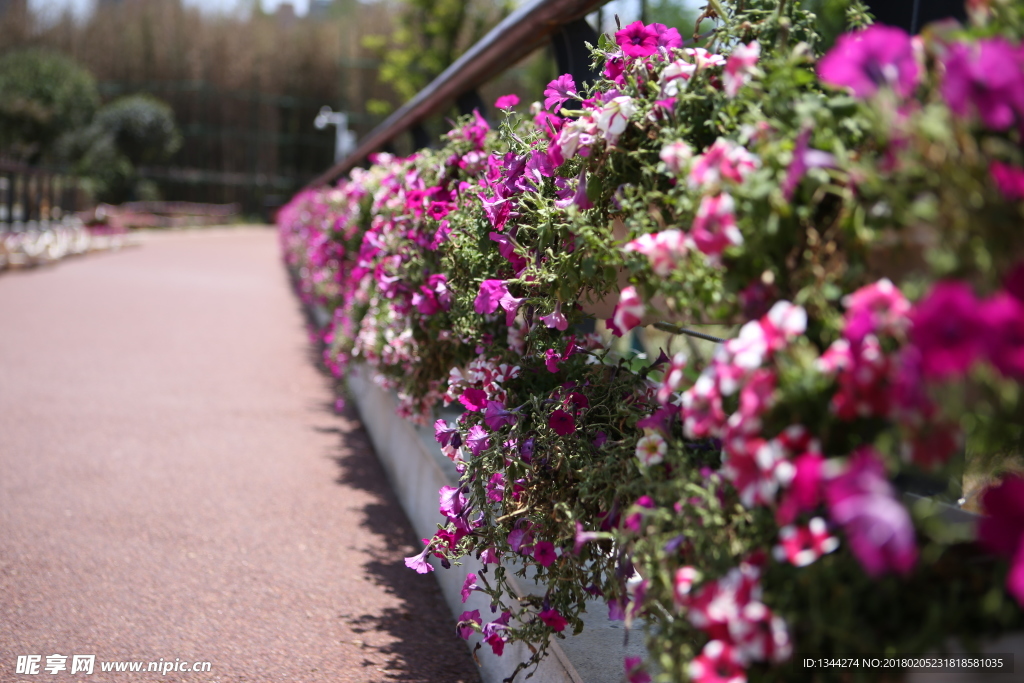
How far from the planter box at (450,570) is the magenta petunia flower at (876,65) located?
3.15 feet

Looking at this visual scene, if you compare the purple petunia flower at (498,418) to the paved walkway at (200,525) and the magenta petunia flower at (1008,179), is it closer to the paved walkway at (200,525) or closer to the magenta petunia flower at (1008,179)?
the paved walkway at (200,525)

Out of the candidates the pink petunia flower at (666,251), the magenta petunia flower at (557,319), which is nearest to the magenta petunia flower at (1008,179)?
the pink petunia flower at (666,251)

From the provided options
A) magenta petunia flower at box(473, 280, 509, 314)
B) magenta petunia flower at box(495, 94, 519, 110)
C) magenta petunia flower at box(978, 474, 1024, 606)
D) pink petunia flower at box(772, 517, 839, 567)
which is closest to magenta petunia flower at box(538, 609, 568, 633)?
magenta petunia flower at box(473, 280, 509, 314)

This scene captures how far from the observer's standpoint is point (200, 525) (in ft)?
11.2

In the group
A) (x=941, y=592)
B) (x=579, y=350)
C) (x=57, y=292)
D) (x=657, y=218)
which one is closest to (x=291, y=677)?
(x=579, y=350)

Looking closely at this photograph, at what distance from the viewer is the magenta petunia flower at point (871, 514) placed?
826 mm

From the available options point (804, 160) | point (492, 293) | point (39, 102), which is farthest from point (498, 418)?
point (39, 102)

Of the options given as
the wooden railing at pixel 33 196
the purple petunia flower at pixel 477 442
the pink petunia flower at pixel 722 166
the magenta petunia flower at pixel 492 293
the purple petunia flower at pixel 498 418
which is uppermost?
the pink petunia flower at pixel 722 166

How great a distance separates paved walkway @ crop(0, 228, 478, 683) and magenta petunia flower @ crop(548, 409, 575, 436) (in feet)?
3.02

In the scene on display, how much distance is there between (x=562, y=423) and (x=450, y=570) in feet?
3.88

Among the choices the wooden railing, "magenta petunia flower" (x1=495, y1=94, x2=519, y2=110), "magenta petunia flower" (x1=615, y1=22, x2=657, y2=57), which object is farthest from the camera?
the wooden railing

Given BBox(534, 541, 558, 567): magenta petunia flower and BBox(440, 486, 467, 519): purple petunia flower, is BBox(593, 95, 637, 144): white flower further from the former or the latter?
BBox(440, 486, 467, 519): purple petunia flower

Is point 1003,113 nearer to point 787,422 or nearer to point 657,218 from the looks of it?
point 787,422

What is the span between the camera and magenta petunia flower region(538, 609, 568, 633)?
5.80 ft
